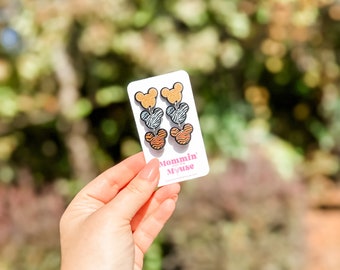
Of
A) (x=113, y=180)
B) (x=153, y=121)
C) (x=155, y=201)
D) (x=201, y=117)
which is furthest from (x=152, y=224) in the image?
(x=201, y=117)

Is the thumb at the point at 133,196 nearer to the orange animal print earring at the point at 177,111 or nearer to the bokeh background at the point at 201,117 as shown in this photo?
the orange animal print earring at the point at 177,111

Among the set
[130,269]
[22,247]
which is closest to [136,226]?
[130,269]

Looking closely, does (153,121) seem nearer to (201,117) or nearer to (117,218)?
(117,218)

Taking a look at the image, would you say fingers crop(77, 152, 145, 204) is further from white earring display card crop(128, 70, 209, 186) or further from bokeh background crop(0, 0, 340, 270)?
bokeh background crop(0, 0, 340, 270)

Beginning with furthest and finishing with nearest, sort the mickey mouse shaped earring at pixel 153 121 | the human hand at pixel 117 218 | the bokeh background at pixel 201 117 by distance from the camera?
the bokeh background at pixel 201 117 → the mickey mouse shaped earring at pixel 153 121 → the human hand at pixel 117 218

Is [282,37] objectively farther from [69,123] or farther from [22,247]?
[22,247]

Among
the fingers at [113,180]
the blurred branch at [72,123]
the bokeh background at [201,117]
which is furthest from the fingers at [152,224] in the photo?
the blurred branch at [72,123]
